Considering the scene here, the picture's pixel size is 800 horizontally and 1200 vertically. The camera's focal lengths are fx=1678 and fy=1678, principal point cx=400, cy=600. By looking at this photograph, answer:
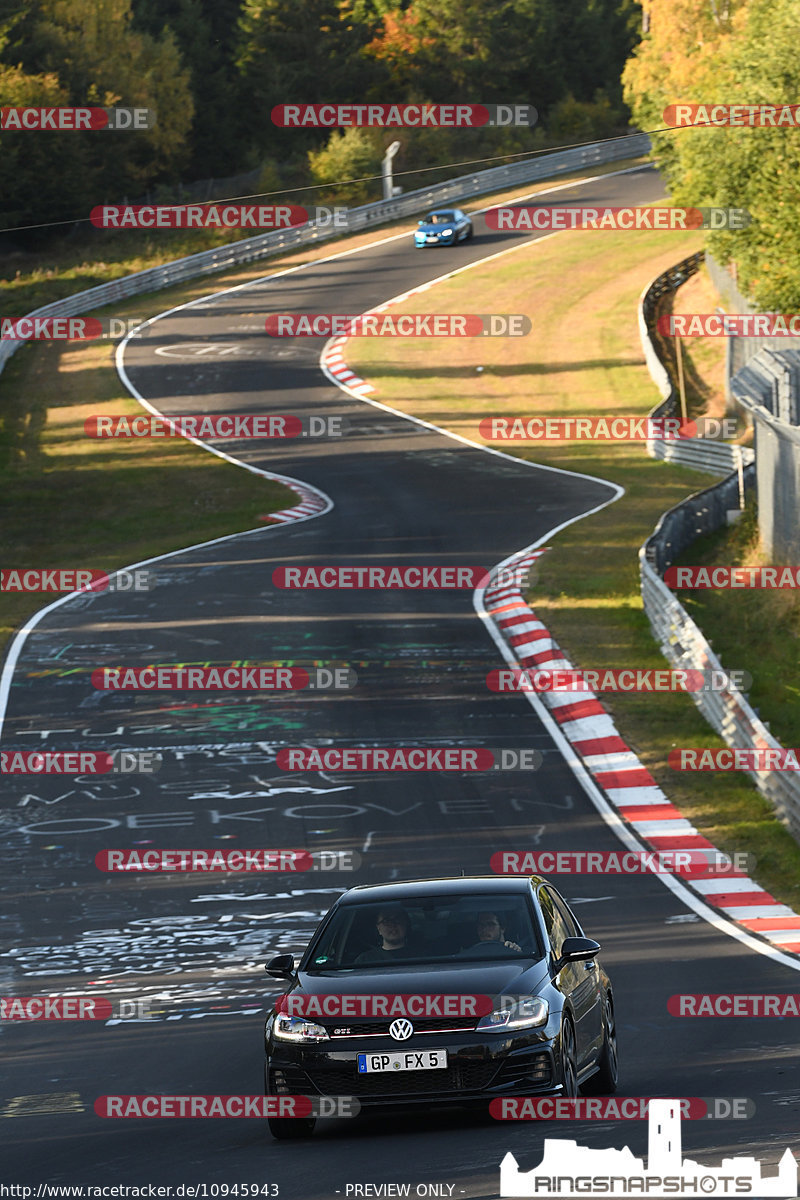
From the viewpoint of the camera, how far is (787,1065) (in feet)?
32.4

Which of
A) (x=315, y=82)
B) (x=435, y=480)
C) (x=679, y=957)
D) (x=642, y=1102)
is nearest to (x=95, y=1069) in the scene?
(x=642, y=1102)

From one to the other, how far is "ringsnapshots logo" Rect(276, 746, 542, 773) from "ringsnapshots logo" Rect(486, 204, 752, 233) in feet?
169

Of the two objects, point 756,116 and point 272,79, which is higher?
point 272,79

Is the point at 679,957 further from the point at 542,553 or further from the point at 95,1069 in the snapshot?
the point at 542,553

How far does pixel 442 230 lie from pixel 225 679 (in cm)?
4854

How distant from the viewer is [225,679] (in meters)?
24.4

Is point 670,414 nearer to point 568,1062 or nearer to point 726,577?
point 726,577

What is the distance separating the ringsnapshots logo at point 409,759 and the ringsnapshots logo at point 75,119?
5459 centimetres

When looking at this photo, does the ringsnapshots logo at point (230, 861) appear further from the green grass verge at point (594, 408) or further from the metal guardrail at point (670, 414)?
the metal guardrail at point (670, 414)

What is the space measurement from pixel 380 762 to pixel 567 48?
9059 centimetres

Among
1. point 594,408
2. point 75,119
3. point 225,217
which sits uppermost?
point 75,119

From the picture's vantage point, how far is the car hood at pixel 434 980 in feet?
→ 28.6

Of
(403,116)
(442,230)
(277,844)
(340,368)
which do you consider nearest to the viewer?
(277,844)

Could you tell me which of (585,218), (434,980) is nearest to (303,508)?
(434,980)
